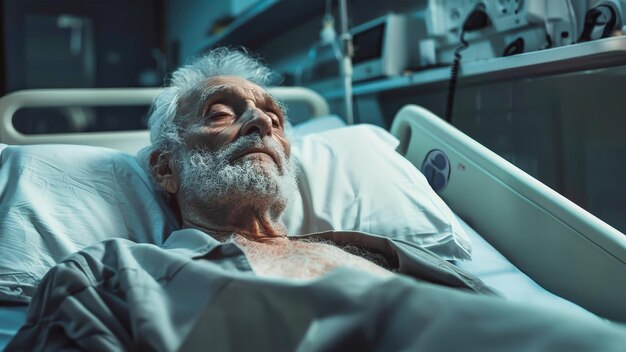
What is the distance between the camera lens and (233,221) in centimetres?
129

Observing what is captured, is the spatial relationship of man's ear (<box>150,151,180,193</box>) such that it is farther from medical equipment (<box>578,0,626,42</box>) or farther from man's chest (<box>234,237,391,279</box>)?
medical equipment (<box>578,0,626,42</box>)

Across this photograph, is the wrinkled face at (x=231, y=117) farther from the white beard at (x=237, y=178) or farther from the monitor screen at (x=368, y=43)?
the monitor screen at (x=368, y=43)

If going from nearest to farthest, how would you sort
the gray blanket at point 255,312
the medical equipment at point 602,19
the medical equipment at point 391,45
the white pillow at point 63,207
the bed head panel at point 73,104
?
1. the gray blanket at point 255,312
2. the white pillow at point 63,207
3. the medical equipment at point 602,19
4. the bed head panel at point 73,104
5. the medical equipment at point 391,45

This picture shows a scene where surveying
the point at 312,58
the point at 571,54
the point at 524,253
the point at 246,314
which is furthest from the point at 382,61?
the point at 246,314

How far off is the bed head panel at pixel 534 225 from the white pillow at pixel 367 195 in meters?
0.10

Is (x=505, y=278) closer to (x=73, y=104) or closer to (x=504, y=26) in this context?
(x=504, y=26)

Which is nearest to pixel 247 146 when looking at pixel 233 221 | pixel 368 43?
pixel 233 221

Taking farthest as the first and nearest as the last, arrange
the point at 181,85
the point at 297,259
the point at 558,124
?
the point at 558,124, the point at 181,85, the point at 297,259

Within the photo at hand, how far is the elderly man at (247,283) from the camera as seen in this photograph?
2.17 feet

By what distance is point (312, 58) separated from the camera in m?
2.80

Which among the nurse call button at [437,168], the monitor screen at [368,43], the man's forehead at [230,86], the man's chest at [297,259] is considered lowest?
the man's chest at [297,259]

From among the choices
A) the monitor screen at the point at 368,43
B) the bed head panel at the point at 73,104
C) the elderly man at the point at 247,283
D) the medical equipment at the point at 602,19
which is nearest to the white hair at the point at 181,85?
the elderly man at the point at 247,283

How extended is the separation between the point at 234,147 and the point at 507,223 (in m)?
0.63

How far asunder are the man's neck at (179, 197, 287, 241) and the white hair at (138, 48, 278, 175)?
18 cm
